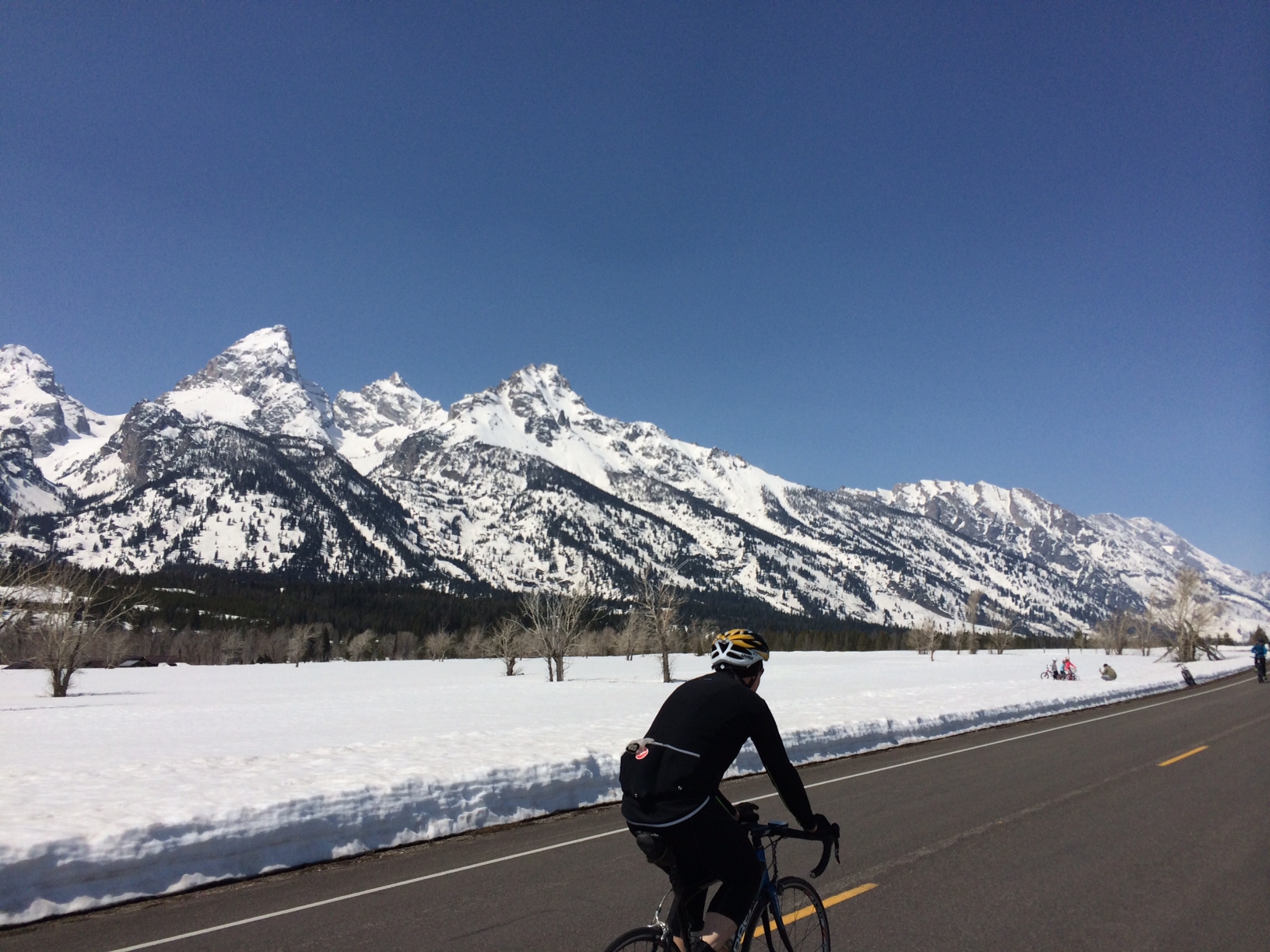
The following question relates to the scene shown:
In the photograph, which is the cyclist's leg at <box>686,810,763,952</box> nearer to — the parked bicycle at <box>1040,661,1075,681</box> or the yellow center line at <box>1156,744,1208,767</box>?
the yellow center line at <box>1156,744,1208,767</box>

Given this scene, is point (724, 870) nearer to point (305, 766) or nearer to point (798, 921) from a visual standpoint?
point (798, 921)

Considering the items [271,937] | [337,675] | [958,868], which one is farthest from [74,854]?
[337,675]

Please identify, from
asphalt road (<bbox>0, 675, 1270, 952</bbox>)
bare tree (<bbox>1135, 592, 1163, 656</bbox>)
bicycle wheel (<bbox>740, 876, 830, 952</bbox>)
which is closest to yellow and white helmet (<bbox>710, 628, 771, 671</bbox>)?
bicycle wheel (<bbox>740, 876, 830, 952</bbox>)

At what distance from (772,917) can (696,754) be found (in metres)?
1.52

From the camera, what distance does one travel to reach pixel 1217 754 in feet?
54.1

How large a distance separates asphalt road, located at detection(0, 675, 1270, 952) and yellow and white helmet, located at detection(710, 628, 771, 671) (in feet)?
10.5

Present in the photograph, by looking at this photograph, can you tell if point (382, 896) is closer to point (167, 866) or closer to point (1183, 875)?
point (167, 866)

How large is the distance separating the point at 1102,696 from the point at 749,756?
2402 centimetres

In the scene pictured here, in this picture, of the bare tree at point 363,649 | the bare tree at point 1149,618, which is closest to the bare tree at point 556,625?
the bare tree at point 1149,618

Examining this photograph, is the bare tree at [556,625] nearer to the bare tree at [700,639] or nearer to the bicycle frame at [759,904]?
the bicycle frame at [759,904]

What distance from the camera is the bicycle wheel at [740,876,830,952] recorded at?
15.5 feet

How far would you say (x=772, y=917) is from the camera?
15.5ft

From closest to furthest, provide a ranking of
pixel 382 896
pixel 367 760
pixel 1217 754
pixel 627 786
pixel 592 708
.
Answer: pixel 627 786
pixel 382 896
pixel 367 760
pixel 1217 754
pixel 592 708

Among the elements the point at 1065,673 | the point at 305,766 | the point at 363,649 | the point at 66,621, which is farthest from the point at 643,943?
the point at 363,649
